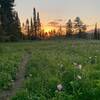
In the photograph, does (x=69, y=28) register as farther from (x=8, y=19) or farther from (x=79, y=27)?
(x=8, y=19)

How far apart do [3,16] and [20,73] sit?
Result: 67.6 metres

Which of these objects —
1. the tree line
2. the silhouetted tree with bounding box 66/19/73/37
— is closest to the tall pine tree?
the tree line

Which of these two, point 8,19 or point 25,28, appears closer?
point 8,19

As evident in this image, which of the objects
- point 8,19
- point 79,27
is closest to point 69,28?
point 79,27

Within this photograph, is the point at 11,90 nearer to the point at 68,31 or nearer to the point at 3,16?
the point at 3,16

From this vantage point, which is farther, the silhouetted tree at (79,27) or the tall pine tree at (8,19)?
the silhouetted tree at (79,27)

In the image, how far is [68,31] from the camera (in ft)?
490

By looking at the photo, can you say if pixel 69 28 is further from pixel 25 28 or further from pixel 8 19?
pixel 8 19

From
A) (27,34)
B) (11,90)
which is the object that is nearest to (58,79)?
(11,90)

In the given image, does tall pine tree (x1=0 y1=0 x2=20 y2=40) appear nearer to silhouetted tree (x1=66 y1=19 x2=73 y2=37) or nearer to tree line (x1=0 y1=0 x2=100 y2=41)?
tree line (x1=0 y1=0 x2=100 y2=41)

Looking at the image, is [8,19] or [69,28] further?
[69,28]

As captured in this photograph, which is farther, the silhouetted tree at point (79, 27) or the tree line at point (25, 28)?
the silhouetted tree at point (79, 27)

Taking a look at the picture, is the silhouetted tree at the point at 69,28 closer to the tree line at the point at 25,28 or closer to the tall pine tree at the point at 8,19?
the tree line at the point at 25,28

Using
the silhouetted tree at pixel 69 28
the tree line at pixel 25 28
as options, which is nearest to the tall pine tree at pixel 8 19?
the tree line at pixel 25 28
